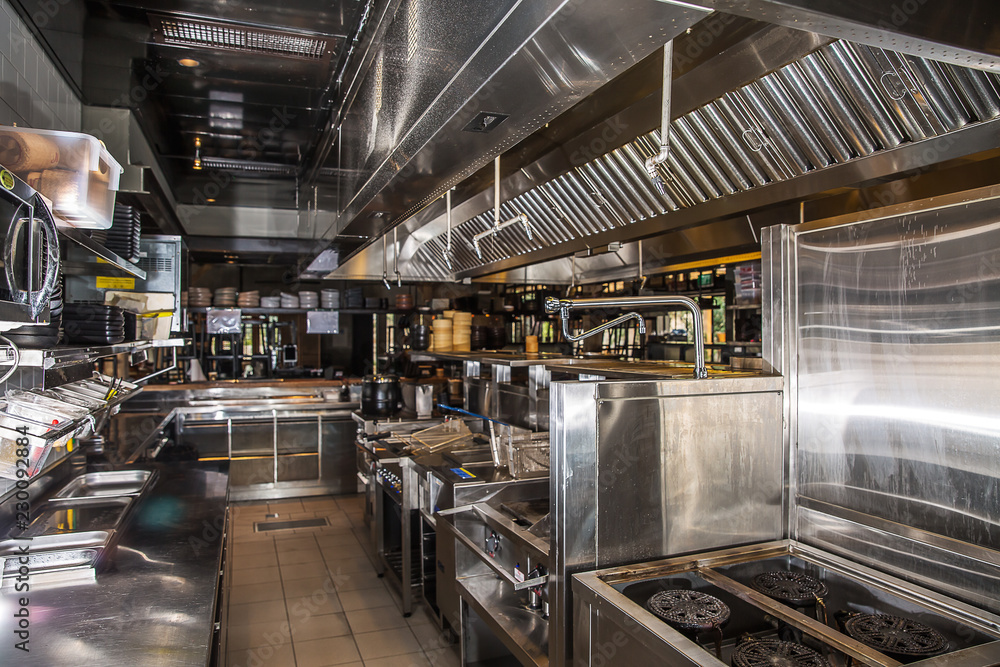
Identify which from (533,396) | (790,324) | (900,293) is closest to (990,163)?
(900,293)

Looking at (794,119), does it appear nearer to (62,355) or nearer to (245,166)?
(62,355)

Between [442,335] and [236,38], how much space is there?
11.7 feet

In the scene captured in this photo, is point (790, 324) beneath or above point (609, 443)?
above

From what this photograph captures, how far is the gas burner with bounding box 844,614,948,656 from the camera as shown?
4.88 feet

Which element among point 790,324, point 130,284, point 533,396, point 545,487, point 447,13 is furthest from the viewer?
point 130,284

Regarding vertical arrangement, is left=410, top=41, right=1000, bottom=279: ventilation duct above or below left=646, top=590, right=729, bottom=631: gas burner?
above

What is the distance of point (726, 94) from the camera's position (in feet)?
6.88

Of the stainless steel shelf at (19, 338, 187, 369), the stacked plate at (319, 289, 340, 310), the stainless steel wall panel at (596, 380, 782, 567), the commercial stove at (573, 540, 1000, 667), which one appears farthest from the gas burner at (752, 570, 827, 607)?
the stacked plate at (319, 289, 340, 310)

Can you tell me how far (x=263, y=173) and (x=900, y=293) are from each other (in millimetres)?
5973

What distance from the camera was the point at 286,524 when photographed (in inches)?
228

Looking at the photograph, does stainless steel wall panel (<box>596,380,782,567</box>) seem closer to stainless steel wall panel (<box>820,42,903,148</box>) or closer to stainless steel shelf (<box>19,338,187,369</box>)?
stainless steel wall panel (<box>820,42,903,148</box>)

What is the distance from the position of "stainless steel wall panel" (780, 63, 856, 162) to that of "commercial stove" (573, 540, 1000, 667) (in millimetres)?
1312

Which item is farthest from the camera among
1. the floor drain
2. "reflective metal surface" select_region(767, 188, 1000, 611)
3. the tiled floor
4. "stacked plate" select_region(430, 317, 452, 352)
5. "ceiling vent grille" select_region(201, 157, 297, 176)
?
"stacked plate" select_region(430, 317, 452, 352)

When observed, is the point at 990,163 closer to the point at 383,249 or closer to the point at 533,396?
the point at 533,396
